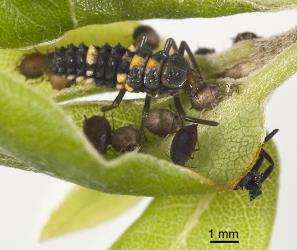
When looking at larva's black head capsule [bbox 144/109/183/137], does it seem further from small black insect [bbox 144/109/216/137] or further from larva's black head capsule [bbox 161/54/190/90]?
larva's black head capsule [bbox 161/54/190/90]

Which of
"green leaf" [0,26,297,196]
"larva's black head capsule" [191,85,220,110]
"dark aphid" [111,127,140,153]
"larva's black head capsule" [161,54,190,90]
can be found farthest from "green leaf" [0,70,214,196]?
"larva's black head capsule" [161,54,190,90]

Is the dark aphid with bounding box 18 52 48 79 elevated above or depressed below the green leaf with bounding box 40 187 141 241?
above

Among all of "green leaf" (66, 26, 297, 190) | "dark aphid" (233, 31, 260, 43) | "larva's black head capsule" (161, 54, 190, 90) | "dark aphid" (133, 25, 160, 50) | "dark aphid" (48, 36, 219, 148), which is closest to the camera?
"green leaf" (66, 26, 297, 190)

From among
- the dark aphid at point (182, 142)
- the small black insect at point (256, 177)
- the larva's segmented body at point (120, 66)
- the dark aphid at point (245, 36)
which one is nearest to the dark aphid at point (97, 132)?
the dark aphid at point (182, 142)

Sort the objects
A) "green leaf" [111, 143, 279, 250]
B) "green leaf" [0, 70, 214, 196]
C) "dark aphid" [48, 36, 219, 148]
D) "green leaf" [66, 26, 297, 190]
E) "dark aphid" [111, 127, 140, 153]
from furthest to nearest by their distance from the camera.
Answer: "dark aphid" [48, 36, 219, 148] → "green leaf" [111, 143, 279, 250] → "dark aphid" [111, 127, 140, 153] → "green leaf" [66, 26, 297, 190] → "green leaf" [0, 70, 214, 196]

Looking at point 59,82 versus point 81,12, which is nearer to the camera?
point 81,12

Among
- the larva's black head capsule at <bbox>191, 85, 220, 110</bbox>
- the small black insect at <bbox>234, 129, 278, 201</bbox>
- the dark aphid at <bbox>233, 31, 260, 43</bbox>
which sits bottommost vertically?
the small black insect at <bbox>234, 129, 278, 201</bbox>

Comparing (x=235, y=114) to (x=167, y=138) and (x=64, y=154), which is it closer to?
(x=167, y=138)

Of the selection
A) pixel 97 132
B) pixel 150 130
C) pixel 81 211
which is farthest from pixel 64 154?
pixel 81 211
